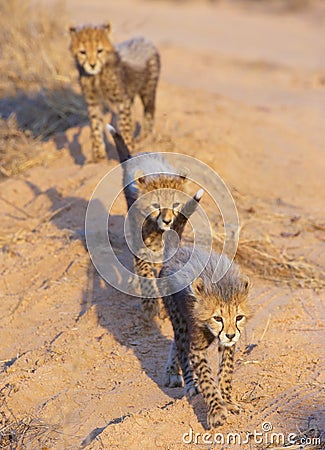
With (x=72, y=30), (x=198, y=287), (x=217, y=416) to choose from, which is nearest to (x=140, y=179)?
(x=198, y=287)

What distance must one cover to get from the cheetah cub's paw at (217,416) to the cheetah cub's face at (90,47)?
4.76m

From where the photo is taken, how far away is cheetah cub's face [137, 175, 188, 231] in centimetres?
521

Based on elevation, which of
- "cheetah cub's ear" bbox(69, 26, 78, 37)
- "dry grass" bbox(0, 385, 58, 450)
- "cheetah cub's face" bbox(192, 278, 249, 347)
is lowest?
"cheetah cub's ear" bbox(69, 26, 78, 37)

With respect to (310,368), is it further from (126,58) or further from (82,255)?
(126,58)

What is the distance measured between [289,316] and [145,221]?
3.94 ft

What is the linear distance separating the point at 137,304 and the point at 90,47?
335 cm

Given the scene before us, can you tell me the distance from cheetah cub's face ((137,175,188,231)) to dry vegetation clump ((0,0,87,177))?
142 inches

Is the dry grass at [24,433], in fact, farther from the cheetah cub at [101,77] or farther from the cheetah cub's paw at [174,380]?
the cheetah cub at [101,77]

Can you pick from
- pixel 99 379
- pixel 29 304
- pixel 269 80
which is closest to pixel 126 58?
pixel 29 304

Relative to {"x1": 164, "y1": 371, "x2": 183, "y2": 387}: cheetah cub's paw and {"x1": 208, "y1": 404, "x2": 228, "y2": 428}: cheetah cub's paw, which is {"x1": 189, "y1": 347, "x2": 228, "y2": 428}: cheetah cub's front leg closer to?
{"x1": 208, "y1": 404, "x2": 228, "y2": 428}: cheetah cub's paw

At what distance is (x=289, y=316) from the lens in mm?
5566

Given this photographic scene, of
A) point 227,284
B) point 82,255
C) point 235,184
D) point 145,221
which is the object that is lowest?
point 235,184

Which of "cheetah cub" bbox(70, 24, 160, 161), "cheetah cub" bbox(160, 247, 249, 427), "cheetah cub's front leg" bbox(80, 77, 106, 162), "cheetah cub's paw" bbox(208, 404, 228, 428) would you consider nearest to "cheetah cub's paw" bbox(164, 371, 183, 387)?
"cheetah cub" bbox(160, 247, 249, 427)

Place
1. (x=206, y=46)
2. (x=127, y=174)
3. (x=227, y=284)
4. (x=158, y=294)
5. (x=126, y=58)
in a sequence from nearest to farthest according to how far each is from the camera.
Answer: (x=227, y=284) → (x=158, y=294) → (x=127, y=174) → (x=126, y=58) → (x=206, y=46)
